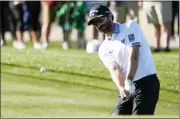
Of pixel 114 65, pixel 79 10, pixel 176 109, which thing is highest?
pixel 79 10

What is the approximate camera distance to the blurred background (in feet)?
32.5

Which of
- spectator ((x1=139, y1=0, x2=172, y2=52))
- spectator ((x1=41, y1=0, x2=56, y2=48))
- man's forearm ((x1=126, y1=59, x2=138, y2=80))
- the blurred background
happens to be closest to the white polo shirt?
man's forearm ((x1=126, y1=59, x2=138, y2=80))

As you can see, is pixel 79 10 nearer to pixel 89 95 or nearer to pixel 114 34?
pixel 89 95

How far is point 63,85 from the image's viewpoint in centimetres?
1149

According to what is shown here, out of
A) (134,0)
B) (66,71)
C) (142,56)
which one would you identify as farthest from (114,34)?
(134,0)

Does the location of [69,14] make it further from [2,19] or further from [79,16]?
[2,19]

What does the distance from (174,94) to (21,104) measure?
2.27m

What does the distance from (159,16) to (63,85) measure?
346 centimetres

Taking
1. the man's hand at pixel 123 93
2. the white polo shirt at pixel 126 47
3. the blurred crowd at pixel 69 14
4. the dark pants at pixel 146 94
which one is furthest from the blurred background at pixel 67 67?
the white polo shirt at pixel 126 47

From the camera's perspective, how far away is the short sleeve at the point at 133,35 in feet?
23.8

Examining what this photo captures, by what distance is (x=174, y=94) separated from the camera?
10867 millimetres

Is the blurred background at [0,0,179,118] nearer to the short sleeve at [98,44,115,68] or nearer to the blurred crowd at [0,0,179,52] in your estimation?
the blurred crowd at [0,0,179,52]

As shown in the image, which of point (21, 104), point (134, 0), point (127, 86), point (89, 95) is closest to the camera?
point (127, 86)

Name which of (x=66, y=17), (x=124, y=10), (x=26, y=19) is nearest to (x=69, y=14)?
(x=66, y=17)
